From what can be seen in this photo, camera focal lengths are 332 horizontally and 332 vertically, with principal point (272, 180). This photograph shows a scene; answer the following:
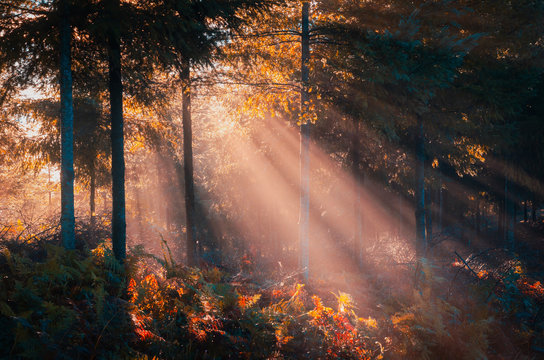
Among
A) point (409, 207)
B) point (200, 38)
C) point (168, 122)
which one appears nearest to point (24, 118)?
point (168, 122)

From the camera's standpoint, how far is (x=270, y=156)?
16641mm

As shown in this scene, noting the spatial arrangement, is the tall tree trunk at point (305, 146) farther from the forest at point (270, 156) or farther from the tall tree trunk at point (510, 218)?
the tall tree trunk at point (510, 218)

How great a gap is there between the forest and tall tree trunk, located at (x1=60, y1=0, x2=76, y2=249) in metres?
0.04

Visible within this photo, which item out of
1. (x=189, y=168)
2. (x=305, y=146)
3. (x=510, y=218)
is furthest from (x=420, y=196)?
(x=510, y=218)

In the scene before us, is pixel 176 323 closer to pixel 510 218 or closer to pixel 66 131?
pixel 66 131

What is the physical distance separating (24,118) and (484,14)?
16497mm

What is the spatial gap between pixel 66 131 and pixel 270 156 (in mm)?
10293

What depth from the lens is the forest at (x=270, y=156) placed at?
5172mm

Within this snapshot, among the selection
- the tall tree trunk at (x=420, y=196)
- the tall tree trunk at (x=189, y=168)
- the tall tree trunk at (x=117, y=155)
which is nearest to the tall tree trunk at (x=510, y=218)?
the tall tree trunk at (x=420, y=196)

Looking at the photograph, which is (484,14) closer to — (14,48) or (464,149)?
(464,149)

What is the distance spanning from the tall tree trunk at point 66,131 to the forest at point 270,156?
0.04 meters

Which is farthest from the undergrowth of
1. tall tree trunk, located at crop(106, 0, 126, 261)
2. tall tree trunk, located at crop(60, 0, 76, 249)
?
tall tree trunk, located at crop(60, 0, 76, 249)

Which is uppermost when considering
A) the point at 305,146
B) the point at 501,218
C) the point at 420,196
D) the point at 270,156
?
the point at 305,146

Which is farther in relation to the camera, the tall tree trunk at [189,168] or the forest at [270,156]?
the tall tree trunk at [189,168]
